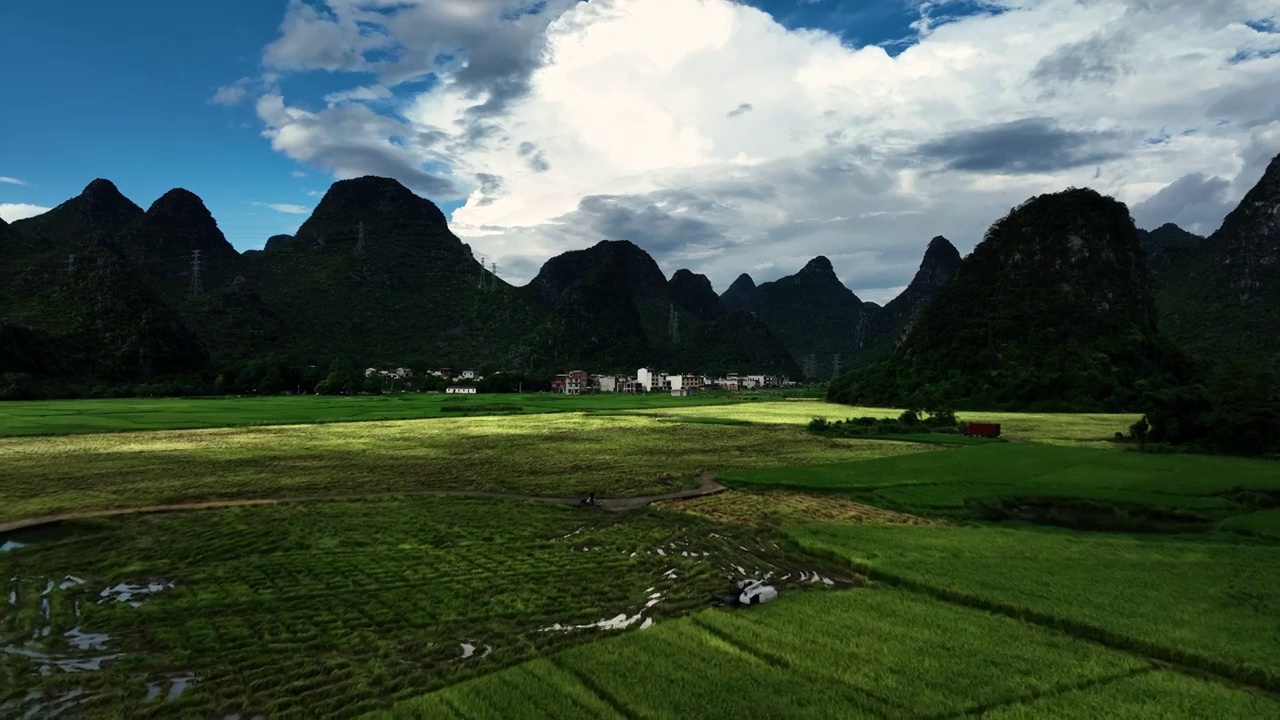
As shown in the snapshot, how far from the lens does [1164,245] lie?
169 metres

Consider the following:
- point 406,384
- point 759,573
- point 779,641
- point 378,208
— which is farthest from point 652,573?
point 378,208

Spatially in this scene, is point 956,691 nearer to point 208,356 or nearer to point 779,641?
point 779,641

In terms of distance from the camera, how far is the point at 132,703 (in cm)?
820

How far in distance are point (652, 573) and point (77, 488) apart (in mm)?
22987

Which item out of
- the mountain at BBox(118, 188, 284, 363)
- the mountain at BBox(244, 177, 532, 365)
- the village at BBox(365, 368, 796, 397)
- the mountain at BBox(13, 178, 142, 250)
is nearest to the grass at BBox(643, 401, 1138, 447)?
the village at BBox(365, 368, 796, 397)

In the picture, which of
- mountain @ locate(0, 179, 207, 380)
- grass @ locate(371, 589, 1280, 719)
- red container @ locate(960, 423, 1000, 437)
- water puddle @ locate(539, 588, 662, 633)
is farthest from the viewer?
mountain @ locate(0, 179, 207, 380)

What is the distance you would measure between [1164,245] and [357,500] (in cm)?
21602

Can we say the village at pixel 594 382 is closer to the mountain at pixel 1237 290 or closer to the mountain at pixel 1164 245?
the mountain at pixel 1237 290

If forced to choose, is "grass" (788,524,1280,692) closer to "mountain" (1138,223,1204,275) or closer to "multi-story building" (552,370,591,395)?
"multi-story building" (552,370,591,395)

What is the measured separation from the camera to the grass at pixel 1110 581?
9.82 metres

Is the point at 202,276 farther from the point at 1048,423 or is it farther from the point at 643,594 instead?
the point at 643,594

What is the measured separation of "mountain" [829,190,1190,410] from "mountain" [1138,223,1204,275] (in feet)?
170

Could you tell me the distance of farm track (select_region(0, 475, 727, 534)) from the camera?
1840 centimetres

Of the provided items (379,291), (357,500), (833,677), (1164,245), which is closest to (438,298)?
(379,291)
